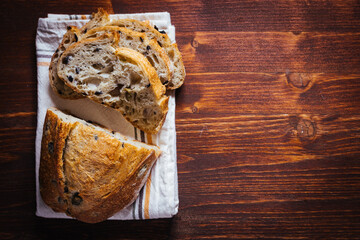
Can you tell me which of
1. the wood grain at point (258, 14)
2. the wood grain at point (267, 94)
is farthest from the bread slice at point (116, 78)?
the wood grain at point (258, 14)

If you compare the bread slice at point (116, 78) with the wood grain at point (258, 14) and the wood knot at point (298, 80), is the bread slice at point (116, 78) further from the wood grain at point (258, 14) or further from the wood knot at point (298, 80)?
the wood knot at point (298, 80)

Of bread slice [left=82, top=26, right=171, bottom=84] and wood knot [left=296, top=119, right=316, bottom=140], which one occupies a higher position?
bread slice [left=82, top=26, right=171, bottom=84]

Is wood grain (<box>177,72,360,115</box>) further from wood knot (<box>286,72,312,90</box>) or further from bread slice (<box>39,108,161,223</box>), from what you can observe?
bread slice (<box>39,108,161,223</box>)

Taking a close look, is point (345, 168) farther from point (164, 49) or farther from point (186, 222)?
point (164, 49)

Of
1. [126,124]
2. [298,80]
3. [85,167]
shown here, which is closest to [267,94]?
[298,80]

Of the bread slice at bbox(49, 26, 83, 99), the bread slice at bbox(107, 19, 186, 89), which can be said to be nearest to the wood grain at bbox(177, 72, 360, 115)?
the bread slice at bbox(107, 19, 186, 89)
